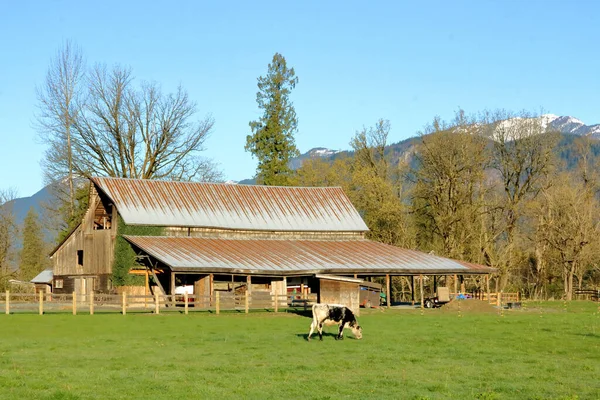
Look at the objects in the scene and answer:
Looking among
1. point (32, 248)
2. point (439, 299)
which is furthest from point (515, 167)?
point (32, 248)

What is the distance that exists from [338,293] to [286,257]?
1007 cm

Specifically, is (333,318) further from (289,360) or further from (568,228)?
(568,228)

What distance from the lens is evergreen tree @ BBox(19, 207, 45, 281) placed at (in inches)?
3831

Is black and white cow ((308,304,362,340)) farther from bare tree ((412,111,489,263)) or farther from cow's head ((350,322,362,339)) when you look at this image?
bare tree ((412,111,489,263))

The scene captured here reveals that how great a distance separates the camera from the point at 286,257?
162 feet

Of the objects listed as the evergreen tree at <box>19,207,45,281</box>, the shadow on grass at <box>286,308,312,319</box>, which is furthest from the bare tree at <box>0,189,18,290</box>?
the shadow on grass at <box>286,308,312,319</box>

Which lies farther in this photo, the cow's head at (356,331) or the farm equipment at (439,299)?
the farm equipment at (439,299)

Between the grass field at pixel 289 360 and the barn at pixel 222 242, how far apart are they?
11.5m

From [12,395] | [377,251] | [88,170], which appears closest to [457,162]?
[377,251]

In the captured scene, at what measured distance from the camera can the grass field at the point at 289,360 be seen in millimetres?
17172

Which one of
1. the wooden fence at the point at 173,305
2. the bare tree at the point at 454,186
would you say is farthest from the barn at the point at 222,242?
the bare tree at the point at 454,186

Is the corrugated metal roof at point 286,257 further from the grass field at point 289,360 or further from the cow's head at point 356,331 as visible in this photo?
the cow's head at point 356,331

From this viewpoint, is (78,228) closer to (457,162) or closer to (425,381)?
(457,162)

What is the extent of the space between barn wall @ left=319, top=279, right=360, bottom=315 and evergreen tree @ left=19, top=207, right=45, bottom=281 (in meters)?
61.8
